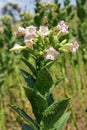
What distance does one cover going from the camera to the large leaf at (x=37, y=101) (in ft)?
7.52

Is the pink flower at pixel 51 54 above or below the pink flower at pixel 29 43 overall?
below

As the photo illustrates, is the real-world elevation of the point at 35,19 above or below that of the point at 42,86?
above

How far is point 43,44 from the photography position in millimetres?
2346

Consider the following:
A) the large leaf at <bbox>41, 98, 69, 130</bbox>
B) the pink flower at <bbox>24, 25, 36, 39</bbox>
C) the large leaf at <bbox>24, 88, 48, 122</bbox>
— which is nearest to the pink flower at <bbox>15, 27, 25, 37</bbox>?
the pink flower at <bbox>24, 25, 36, 39</bbox>

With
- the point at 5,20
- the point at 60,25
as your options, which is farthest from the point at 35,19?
the point at 60,25

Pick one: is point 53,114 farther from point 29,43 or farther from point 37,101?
point 29,43

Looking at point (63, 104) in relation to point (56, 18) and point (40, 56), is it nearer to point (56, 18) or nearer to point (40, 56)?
point (40, 56)

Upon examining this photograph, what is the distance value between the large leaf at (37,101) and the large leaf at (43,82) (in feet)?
0.15

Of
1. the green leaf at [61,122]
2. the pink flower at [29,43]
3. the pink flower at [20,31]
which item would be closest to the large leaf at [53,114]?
the green leaf at [61,122]

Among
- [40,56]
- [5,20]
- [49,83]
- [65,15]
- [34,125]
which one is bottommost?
[34,125]

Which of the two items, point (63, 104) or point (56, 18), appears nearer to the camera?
point (63, 104)

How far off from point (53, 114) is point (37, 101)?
0.40 feet

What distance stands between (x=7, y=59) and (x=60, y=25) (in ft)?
16.9

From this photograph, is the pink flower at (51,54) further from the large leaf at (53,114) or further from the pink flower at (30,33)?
the large leaf at (53,114)
